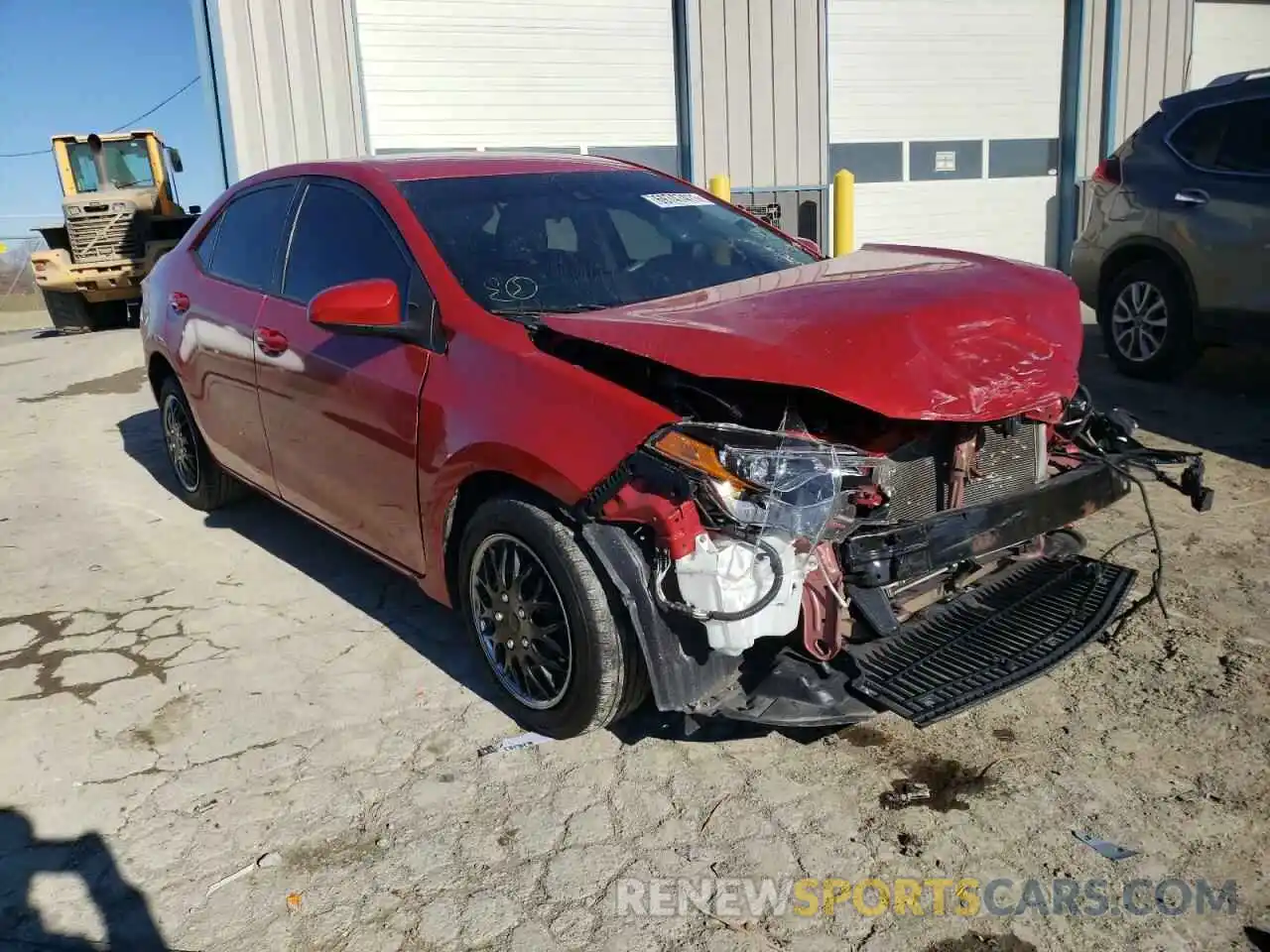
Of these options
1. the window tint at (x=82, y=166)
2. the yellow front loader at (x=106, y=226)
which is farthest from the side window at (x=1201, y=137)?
the window tint at (x=82, y=166)

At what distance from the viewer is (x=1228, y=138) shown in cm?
628

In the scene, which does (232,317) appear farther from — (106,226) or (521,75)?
(106,226)

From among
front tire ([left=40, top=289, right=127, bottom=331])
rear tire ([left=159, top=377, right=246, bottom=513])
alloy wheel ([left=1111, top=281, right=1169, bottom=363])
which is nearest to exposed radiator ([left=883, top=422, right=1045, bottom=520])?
rear tire ([left=159, top=377, right=246, bottom=513])

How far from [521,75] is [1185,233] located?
6.75 meters

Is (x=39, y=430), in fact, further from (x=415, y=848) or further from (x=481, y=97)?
(x=415, y=848)

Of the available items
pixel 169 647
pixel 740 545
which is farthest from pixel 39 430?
pixel 740 545

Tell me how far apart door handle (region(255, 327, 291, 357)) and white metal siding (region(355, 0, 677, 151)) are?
6712mm

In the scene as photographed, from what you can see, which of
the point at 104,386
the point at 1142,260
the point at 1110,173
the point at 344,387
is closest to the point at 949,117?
the point at 1110,173

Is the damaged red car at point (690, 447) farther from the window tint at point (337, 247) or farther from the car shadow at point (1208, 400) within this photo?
the car shadow at point (1208, 400)

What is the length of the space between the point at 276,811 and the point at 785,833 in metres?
1.39

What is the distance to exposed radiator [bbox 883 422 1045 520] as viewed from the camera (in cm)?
278

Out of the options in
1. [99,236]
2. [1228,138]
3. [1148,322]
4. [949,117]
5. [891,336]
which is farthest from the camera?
[99,236]

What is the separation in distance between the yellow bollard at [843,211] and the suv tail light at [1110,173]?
4060mm

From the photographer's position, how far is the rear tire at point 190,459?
5219mm
